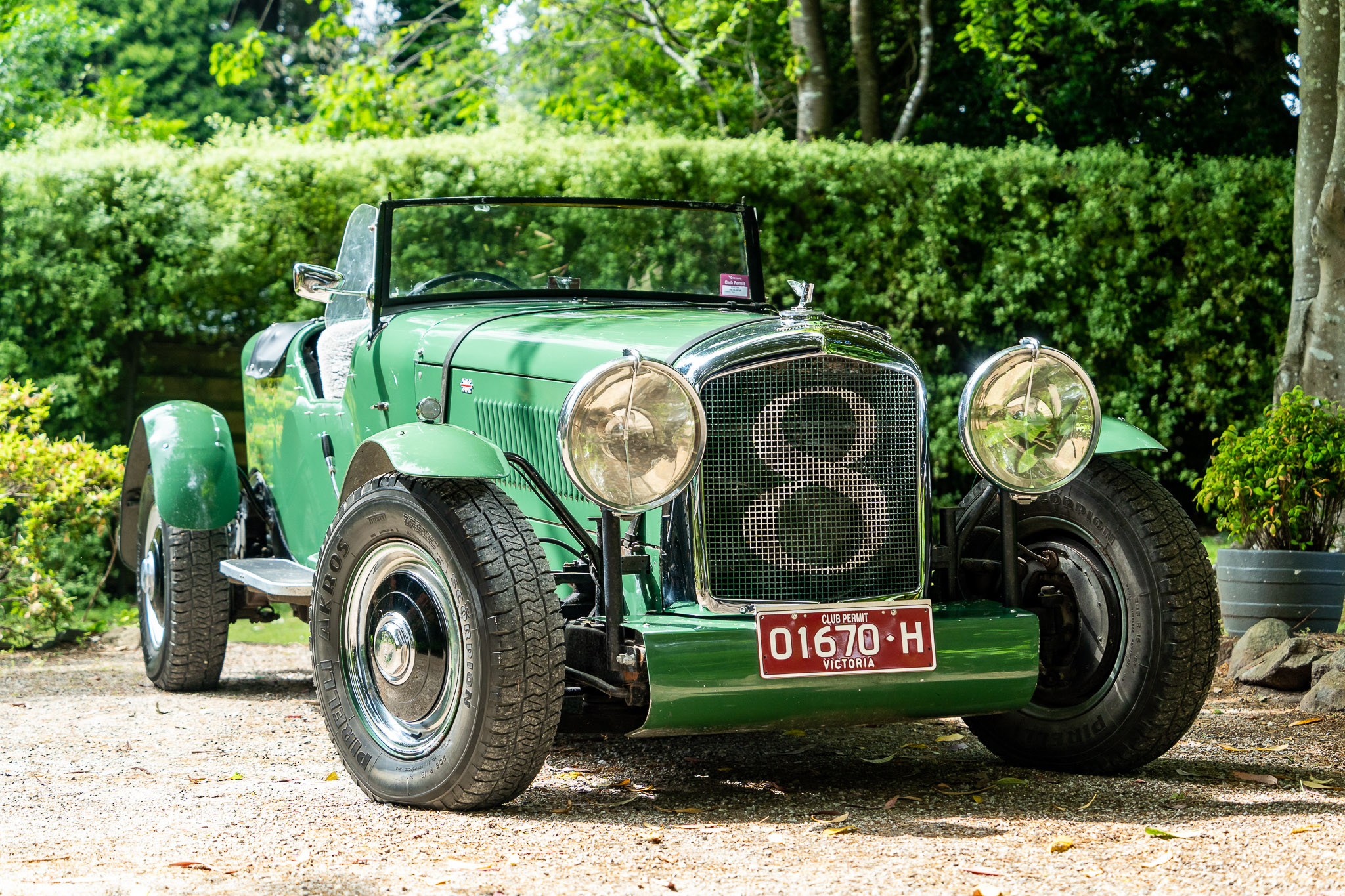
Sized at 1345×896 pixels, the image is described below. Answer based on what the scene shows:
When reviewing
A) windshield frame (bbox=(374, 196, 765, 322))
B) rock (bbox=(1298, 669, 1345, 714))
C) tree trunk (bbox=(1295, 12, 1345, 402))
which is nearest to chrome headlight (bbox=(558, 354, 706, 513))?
windshield frame (bbox=(374, 196, 765, 322))

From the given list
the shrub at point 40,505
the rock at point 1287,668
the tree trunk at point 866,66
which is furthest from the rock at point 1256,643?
the tree trunk at point 866,66

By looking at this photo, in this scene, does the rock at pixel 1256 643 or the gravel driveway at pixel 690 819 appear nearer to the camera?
the gravel driveway at pixel 690 819

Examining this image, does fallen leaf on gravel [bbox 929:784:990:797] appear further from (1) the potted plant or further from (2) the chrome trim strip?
(1) the potted plant

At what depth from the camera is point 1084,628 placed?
3.86m

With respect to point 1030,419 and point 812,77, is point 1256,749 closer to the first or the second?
point 1030,419

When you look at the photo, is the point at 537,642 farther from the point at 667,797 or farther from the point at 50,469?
the point at 50,469

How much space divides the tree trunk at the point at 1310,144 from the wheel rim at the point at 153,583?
5562 millimetres

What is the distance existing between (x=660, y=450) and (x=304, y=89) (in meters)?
13.0

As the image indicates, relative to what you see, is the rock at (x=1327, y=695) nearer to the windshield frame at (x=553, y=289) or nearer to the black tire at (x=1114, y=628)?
the black tire at (x=1114, y=628)

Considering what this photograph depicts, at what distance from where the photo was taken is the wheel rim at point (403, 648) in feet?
11.0

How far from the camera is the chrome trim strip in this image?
11.1ft

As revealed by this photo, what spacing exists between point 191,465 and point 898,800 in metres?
3.23

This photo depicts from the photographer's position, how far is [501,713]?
309cm

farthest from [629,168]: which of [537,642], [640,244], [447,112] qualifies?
[447,112]
